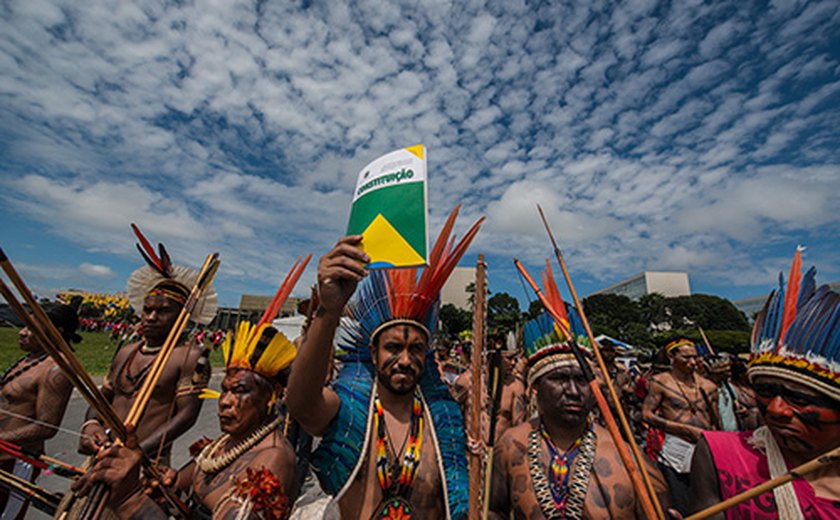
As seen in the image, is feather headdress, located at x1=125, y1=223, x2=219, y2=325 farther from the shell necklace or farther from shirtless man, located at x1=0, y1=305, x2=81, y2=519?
the shell necklace

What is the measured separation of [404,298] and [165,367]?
8.46 feet

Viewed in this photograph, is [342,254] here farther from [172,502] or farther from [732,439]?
[732,439]

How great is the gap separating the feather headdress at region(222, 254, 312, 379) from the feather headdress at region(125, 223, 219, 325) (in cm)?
94

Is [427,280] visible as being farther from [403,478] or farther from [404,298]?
[403,478]

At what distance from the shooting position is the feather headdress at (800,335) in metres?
1.57

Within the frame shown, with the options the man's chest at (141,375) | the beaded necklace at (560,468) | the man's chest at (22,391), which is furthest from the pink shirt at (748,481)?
the man's chest at (22,391)

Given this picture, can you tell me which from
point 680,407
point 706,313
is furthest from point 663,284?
point 680,407

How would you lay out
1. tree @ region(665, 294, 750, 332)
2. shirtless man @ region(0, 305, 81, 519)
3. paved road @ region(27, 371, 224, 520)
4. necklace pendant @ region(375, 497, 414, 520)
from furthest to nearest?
1. tree @ region(665, 294, 750, 332)
2. paved road @ region(27, 371, 224, 520)
3. shirtless man @ region(0, 305, 81, 519)
4. necklace pendant @ region(375, 497, 414, 520)

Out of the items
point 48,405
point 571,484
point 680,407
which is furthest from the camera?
point 680,407

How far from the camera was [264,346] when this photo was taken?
2.38m

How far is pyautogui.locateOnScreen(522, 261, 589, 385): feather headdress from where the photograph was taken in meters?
2.44

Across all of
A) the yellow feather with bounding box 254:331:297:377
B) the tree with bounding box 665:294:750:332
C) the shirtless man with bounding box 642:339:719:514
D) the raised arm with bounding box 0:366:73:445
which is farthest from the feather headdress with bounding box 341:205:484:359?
the tree with bounding box 665:294:750:332

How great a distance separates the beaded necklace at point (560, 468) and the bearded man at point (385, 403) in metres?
0.49

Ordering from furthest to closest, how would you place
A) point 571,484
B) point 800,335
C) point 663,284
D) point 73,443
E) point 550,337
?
point 663,284
point 73,443
point 550,337
point 571,484
point 800,335
